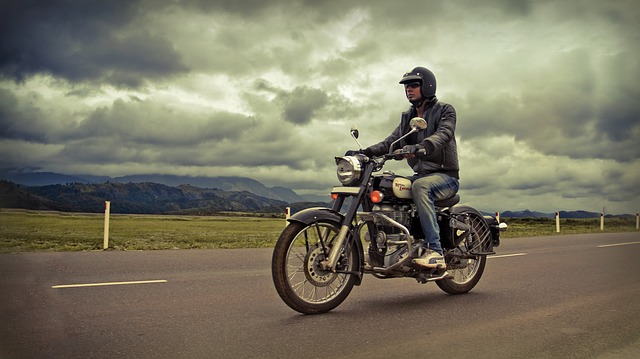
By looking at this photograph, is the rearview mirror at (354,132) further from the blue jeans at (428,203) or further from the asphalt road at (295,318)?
the asphalt road at (295,318)

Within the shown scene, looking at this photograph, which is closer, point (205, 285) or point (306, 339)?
point (306, 339)

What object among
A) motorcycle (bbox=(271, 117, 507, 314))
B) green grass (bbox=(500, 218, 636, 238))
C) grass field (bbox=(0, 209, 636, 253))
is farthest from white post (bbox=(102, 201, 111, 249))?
green grass (bbox=(500, 218, 636, 238))

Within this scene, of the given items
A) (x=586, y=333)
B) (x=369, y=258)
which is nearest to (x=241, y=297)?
(x=369, y=258)

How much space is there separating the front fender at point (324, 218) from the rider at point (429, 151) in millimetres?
526

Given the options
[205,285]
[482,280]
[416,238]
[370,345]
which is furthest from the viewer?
[482,280]

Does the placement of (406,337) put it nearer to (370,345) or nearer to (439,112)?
(370,345)

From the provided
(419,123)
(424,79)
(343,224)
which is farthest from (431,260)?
(424,79)

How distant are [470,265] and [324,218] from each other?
7.97 ft

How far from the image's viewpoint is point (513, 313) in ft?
16.9

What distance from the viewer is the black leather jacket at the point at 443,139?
5703mm

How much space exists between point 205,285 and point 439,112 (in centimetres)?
328

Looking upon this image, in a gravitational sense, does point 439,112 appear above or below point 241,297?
above

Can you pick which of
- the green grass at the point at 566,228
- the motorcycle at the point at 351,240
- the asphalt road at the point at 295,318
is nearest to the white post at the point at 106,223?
the asphalt road at the point at 295,318

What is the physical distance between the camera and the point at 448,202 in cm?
591
